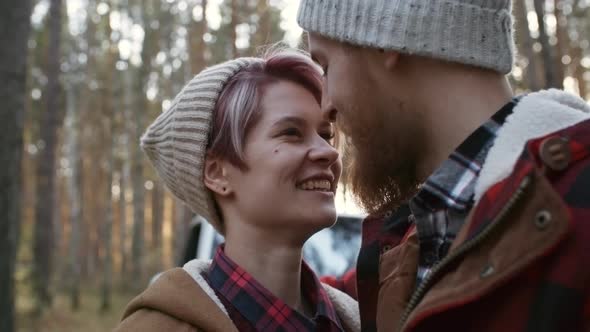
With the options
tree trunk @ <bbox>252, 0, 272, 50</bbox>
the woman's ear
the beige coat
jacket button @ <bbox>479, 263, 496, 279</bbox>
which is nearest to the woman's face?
the beige coat

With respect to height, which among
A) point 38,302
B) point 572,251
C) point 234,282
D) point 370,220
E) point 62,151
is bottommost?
point 62,151

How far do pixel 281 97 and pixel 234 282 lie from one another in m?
0.72

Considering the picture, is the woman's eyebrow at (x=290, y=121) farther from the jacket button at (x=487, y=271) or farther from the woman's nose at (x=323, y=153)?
the jacket button at (x=487, y=271)

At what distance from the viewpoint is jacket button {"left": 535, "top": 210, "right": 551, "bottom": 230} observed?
1381 mm

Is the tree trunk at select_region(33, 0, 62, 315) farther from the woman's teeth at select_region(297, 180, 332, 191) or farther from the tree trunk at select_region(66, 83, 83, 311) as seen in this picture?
the woman's teeth at select_region(297, 180, 332, 191)

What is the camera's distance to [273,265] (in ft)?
8.62

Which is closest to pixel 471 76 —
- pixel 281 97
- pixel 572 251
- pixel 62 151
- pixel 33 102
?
pixel 572 251

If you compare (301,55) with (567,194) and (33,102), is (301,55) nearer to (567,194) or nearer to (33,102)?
(567,194)

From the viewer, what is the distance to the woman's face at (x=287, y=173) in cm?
254

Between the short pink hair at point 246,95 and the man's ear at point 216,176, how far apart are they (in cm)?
4

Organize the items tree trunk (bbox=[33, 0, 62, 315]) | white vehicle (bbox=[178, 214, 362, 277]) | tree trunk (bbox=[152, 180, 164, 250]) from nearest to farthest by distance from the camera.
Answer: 1. white vehicle (bbox=[178, 214, 362, 277])
2. tree trunk (bbox=[33, 0, 62, 315])
3. tree trunk (bbox=[152, 180, 164, 250])

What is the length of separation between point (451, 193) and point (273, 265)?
1059mm

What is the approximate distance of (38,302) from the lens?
15930 millimetres

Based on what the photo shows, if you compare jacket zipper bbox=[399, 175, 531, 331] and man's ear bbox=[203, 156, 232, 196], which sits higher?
jacket zipper bbox=[399, 175, 531, 331]
